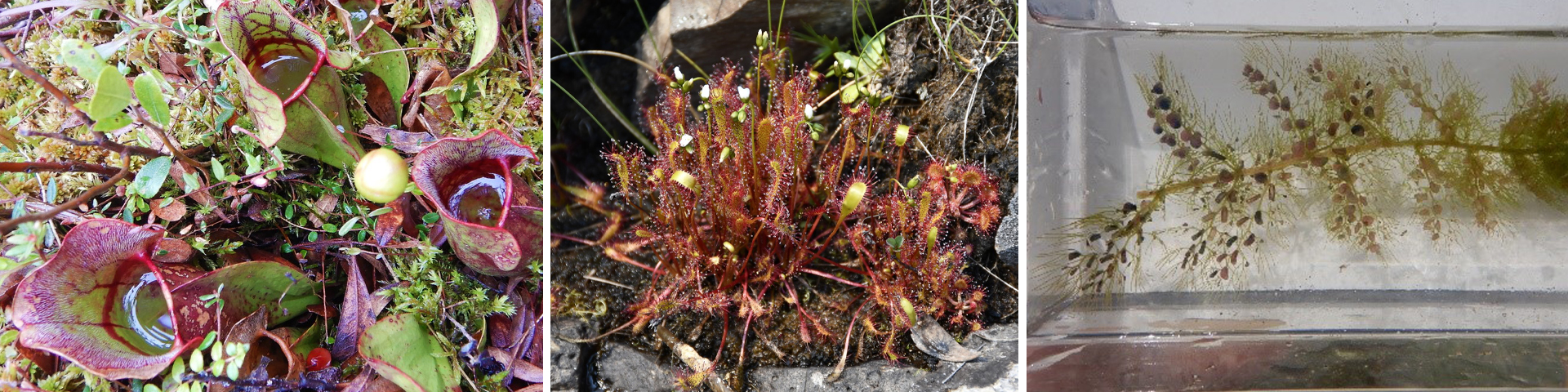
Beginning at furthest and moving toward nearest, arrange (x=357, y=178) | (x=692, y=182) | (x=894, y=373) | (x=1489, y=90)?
(x=1489, y=90)
(x=894, y=373)
(x=692, y=182)
(x=357, y=178)

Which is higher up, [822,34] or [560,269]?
[822,34]

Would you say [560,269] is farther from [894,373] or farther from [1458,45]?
[1458,45]

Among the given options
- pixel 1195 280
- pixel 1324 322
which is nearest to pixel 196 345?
pixel 1195 280

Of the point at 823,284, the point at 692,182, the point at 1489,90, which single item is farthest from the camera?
the point at 1489,90

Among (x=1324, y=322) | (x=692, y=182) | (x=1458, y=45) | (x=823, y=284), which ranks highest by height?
(x=1458, y=45)

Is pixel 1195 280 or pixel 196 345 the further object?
pixel 1195 280

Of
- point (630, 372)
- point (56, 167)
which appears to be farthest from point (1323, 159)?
point (56, 167)

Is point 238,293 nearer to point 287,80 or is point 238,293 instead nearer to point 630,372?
point 287,80

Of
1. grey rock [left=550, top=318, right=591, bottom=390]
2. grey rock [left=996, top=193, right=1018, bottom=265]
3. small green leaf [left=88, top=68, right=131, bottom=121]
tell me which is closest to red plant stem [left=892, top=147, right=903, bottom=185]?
grey rock [left=996, top=193, right=1018, bottom=265]
